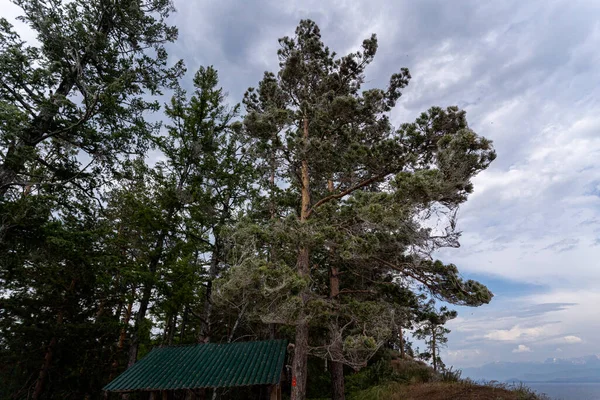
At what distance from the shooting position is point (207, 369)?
31.1 feet

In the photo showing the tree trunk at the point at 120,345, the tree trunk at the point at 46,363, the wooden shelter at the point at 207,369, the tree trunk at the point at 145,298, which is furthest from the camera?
the tree trunk at the point at 120,345

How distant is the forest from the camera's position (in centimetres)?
821

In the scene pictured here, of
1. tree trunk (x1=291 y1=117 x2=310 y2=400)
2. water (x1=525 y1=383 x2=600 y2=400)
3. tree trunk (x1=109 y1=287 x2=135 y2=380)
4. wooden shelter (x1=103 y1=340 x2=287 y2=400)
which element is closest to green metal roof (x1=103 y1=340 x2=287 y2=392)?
wooden shelter (x1=103 y1=340 x2=287 y2=400)

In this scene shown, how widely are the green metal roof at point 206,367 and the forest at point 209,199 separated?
0.86 meters

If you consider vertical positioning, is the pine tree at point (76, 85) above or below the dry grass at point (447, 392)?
above

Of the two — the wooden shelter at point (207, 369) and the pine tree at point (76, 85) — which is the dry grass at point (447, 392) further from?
the pine tree at point (76, 85)

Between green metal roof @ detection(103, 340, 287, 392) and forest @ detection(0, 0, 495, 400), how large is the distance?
33.7 inches

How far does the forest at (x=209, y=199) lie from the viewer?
8.21 m

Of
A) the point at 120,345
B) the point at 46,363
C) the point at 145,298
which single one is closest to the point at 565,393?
the point at 145,298

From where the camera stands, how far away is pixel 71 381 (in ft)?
50.4

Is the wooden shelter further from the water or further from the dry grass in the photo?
the water

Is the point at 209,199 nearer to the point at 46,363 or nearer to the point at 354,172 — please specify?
the point at 354,172

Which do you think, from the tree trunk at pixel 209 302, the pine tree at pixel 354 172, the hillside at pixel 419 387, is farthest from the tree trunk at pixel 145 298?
the hillside at pixel 419 387

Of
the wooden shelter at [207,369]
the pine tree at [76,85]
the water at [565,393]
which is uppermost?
the pine tree at [76,85]
